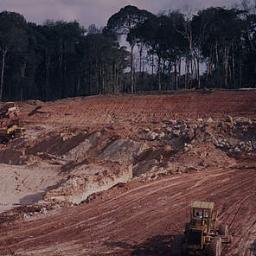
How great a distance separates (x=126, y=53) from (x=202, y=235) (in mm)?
45577

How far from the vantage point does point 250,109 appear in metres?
Answer: 37.8

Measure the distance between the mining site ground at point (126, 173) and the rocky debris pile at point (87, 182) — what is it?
0.20 feet

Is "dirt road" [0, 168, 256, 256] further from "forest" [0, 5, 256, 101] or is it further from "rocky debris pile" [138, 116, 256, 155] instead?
"forest" [0, 5, 256, 101]

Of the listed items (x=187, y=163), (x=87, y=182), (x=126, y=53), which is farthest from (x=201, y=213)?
(x=126, y=53)

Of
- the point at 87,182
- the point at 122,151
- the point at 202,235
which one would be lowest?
the point at 87,182

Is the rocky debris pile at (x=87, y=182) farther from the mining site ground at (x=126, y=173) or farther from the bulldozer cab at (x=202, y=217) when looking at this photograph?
the bulldozer cab at (x=202, y=217)

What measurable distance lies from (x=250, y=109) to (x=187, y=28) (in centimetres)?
1838

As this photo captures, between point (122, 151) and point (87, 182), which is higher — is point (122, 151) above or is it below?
above

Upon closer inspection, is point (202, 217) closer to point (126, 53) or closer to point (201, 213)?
point (201, 213)

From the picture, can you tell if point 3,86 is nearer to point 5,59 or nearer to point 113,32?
point 5,59

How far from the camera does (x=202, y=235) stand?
1688 cm

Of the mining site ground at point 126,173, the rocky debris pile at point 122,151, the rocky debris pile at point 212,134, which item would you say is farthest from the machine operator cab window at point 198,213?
the rocky debris pile at point 122,151

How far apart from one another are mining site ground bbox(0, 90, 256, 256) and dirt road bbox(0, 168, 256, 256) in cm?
4

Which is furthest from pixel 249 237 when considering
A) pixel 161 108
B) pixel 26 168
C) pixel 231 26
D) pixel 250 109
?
pixel 231 26
